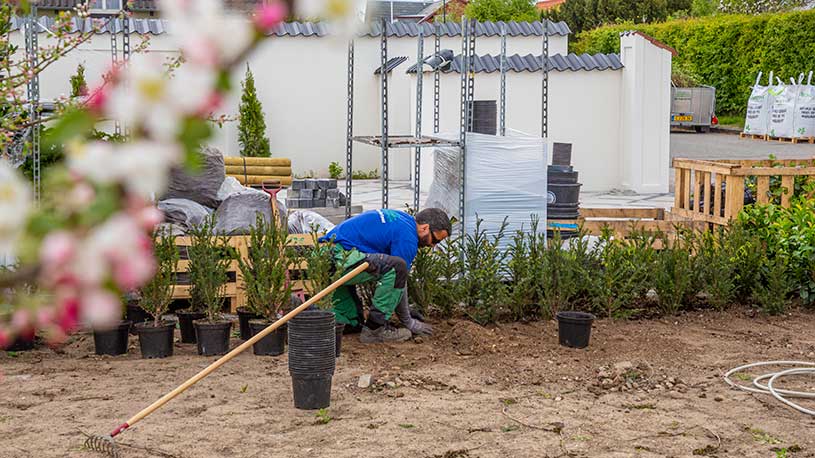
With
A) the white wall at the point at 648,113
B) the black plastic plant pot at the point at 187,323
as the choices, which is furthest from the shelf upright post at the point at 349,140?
the white wall at the point at 648,113

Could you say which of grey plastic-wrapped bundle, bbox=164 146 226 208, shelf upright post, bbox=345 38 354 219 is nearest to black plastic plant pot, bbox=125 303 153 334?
grey plastic-wrapped bundle, bbox=164 146 226 208

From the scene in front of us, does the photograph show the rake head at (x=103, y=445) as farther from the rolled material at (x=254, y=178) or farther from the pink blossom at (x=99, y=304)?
the rolled material at (x=254, y=178)

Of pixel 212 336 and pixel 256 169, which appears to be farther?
pixel 256 169

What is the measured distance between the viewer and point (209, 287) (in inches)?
229

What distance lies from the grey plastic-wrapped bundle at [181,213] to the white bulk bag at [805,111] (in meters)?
17.5

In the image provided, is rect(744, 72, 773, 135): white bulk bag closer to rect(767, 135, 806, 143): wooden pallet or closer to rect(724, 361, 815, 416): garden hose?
rect(767, 135, 806, 143): wooden pallet

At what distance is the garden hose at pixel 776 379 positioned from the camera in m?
4.78

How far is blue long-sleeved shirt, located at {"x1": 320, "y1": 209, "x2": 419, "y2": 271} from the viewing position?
6.04m

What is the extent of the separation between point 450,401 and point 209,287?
1.72 m

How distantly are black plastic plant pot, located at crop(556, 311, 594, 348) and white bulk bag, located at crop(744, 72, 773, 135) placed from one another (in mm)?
18500

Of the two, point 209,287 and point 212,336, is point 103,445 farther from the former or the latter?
point 209,287

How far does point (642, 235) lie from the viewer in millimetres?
6949

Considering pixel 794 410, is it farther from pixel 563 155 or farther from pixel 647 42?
pixel 647 42

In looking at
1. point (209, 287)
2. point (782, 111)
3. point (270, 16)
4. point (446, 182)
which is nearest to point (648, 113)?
point (446, 182)
